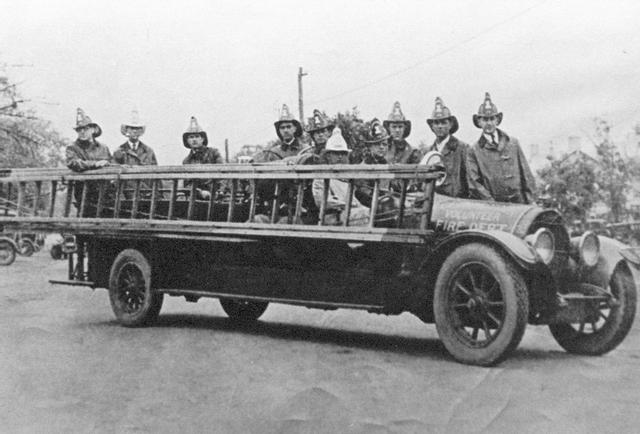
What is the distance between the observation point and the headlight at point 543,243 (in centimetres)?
666

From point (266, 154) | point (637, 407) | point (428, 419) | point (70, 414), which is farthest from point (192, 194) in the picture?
point (637, 407)

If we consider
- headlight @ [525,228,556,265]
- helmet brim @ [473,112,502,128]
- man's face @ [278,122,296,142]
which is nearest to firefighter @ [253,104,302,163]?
man's face @ [278,122,296,142]

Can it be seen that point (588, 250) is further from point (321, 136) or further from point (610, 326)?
point (321, 136)

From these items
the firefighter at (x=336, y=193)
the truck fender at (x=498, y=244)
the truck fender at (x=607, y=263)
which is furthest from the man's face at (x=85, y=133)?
the truck fender at (x=607, y=263)

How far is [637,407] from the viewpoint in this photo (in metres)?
5.17

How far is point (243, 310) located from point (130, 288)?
4.51 feet

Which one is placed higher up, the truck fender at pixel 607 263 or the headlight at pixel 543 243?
the headlight at pixel 543 243

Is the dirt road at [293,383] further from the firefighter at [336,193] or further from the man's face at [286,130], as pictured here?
the man's face at [286,130]

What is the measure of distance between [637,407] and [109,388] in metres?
3.43

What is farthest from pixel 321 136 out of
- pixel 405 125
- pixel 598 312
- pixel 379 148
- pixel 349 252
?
pixel 598 312

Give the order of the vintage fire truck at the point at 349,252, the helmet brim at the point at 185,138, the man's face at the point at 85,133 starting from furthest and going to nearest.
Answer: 1. the man's face at the point at 85,133
2. the helmet brim at the point at 185,138
3. the vintage fire truck at the point at 349,252

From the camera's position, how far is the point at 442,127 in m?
8.74

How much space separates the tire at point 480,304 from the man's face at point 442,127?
237 centimetres

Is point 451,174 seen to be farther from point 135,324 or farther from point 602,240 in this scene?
point 135,324
